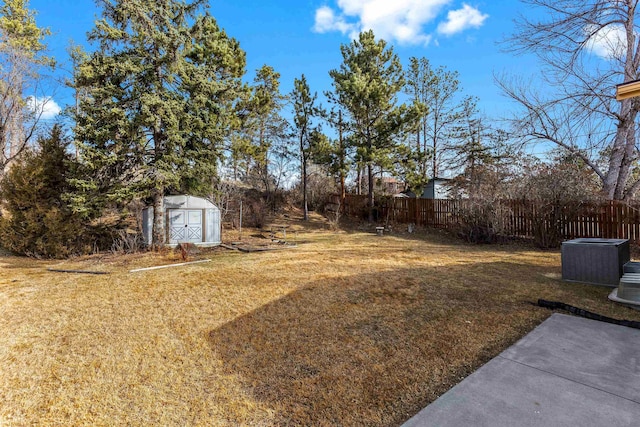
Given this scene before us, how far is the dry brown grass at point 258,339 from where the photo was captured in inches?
89.7

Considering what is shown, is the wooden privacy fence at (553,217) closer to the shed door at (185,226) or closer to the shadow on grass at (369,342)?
the shadow on grass at (369,342)

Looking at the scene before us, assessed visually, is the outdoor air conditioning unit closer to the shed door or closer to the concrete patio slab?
the concrete patio slab

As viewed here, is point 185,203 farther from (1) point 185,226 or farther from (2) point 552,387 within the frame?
(2) point 552,387

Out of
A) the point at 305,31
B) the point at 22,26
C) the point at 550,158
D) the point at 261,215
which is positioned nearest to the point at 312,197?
the point at 261,215

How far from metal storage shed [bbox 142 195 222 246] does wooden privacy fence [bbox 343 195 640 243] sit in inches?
370

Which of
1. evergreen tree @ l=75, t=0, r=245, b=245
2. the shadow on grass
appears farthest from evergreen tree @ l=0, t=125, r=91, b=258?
the shadow on grass

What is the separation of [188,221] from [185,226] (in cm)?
20

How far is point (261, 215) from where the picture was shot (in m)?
16.0

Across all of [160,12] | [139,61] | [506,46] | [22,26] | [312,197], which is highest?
[22,26]

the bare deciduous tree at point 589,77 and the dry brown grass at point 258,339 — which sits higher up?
the bare deciduous tree at point 589,77

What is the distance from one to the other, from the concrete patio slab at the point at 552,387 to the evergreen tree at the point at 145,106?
→ 9192 mm

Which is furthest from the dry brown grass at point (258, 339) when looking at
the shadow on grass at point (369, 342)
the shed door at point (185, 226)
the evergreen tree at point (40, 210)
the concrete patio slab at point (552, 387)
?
the shed door at point (185, 226)

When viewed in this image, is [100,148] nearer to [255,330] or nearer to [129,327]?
[129,327]

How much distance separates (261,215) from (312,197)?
6479mm
